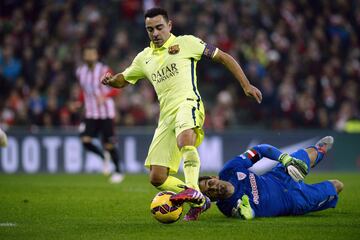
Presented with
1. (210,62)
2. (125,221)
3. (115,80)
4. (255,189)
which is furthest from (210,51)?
(210,62)

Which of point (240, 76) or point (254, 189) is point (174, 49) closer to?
point (240, 76)

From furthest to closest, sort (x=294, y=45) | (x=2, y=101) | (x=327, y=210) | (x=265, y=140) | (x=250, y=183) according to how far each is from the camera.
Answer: (x=294, y=45) → (x=2, y=101) → (x=265, y=140) → (x=327, y=210) → (x=250, y=183)

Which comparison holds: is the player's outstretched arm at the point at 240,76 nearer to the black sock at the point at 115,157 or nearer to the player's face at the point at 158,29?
the player's face at the point at 158,29

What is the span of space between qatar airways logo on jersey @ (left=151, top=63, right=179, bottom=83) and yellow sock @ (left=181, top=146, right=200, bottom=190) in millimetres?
1004

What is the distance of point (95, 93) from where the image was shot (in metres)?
15.9

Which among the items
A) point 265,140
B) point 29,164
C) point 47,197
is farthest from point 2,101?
point 47,197

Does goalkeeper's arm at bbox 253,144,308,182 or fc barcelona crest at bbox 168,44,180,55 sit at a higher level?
fc barcelona crest at bbox 168,44,180,55

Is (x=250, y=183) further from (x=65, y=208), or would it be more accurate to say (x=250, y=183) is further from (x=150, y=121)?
(x=150, y=121)

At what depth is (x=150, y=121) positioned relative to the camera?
19938mm

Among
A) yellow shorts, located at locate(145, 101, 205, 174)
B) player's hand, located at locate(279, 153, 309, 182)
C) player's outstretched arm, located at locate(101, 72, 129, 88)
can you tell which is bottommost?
player's hand, located at locate(279, 153, 309, 182)

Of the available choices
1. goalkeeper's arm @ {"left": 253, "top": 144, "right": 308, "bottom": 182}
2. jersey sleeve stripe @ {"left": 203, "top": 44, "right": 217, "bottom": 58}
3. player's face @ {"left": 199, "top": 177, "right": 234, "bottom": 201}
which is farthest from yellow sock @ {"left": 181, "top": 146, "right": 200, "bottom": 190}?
jersey sleeve stripe @ {"left": 203, "top": 44, "right": 217, "bottom": 58}

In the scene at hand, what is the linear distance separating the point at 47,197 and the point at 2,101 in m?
9.33

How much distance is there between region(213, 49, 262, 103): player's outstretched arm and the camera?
845cm

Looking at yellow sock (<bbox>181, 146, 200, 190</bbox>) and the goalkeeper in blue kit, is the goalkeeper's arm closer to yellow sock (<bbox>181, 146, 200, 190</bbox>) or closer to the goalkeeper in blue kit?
the goalkeeper in blue kit
